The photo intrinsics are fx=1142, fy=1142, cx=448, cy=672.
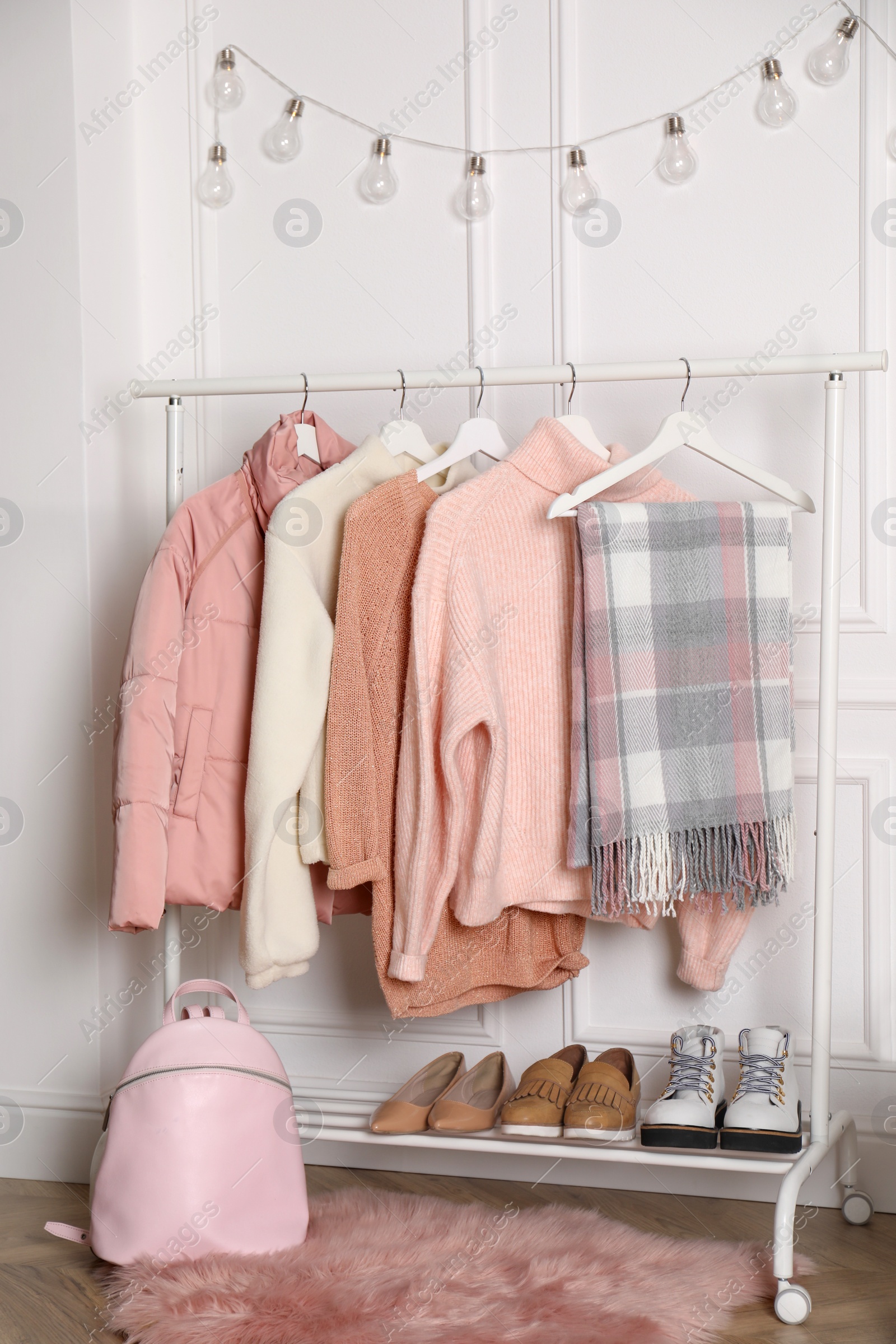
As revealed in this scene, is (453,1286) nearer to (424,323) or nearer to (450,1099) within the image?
(450,1099)

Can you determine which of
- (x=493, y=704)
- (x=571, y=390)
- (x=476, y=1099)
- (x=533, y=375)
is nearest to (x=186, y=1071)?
(x=476, y=1099)

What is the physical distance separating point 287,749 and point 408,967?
0.37 meters

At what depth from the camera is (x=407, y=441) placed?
1.87 m

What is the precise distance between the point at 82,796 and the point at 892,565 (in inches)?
61.0

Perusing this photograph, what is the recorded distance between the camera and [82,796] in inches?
87.1

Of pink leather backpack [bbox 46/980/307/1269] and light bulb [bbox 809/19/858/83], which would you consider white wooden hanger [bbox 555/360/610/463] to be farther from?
pink leather backpack [bbox 46/980/307/1269]

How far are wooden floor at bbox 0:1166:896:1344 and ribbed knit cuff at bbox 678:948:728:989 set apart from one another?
0.39 metres

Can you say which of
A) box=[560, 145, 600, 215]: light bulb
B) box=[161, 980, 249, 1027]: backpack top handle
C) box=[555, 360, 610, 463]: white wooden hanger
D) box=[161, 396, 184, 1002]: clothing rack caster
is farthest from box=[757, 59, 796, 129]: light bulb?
box=[161, 980, 249, 1027]: backpack top handle

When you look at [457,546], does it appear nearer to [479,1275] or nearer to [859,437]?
[859,437]

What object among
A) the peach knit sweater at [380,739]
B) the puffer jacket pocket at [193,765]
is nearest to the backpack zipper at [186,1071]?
the peach knit sweater at [380,739]

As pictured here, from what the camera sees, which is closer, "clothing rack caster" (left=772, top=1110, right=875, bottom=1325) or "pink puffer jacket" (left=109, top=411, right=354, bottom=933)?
"clothing rack caster" (left=772, top=1110, right=875, bottom=1325)

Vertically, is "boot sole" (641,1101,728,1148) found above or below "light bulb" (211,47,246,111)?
below

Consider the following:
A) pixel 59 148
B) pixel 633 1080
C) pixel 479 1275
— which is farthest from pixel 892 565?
pixel 59 148

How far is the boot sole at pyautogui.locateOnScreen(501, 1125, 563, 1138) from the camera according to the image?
1.71m
